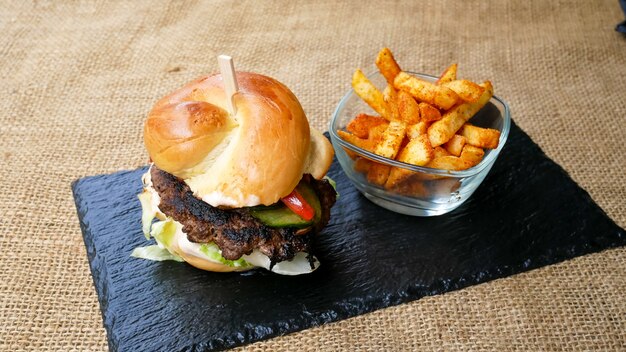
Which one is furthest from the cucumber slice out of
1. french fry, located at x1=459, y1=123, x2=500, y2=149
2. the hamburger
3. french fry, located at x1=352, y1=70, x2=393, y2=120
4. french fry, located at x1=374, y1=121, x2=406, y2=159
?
french fry, located at x1=459, y1=123, x2=500, y2=149

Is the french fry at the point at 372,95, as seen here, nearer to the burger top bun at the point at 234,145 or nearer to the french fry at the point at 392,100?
the french fry at the point at 392,100

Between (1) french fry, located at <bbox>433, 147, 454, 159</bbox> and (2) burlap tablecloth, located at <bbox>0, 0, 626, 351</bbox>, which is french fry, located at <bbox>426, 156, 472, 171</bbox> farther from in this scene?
(2) burlap tablecloth, located at <bbox>0, 0, 626, 351</bbox>

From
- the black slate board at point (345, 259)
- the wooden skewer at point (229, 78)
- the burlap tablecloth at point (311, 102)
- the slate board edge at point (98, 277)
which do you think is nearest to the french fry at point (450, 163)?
the black slate board at point (345, 259)

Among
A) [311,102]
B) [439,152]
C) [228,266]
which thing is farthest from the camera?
[311,102]

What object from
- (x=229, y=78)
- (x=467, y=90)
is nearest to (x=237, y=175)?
(x=229, y=78)

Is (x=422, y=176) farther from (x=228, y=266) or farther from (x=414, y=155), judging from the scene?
(x=228, y=266)

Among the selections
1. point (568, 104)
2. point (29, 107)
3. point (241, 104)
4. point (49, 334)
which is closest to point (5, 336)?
point (49, 334)
